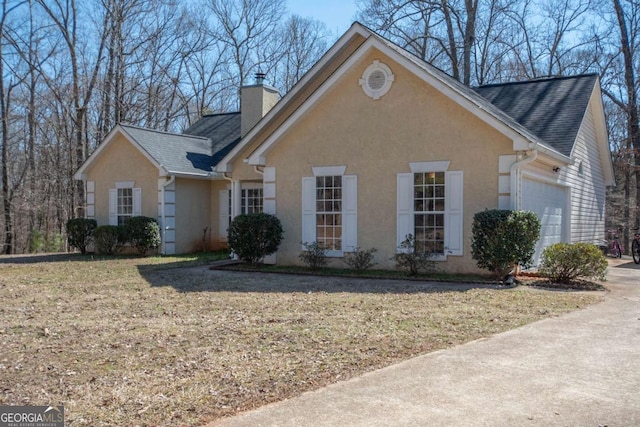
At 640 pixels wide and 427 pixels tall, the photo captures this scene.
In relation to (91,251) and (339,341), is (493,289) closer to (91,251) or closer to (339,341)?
(339,341)

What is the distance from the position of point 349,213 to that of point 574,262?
4970mm

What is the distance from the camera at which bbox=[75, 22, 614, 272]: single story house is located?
1206 centimetres

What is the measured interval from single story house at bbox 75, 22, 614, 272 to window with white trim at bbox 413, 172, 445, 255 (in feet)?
0.07

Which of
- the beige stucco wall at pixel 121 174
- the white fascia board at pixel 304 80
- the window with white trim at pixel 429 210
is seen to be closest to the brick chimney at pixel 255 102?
the white fascia board at pixel 304 80

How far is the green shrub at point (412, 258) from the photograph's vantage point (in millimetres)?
11961

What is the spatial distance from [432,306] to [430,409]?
14.8 ft

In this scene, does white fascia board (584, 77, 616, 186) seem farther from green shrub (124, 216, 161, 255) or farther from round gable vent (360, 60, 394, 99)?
green shrub (124, 216, 161, 255)

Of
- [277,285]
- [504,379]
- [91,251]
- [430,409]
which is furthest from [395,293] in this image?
[91,251]

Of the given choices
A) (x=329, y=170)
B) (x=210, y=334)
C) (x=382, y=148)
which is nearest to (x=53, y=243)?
(x=329, y=170)

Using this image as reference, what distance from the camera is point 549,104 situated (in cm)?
1555

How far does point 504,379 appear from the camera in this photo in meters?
4.87

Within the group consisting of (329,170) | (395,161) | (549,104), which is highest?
(549,104)

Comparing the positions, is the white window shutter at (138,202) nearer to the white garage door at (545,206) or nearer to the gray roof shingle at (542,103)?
the gray roof shingle at (542,103)

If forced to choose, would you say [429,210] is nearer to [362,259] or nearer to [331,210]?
[362,259]
